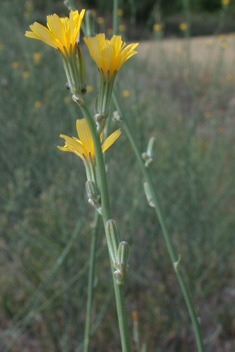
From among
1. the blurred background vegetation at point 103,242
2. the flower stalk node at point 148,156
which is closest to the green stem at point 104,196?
the flower stalk node at point 148,156

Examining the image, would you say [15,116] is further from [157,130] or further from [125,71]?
[157,130]

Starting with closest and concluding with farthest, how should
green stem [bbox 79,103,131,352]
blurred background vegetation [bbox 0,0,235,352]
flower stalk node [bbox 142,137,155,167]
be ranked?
green stem [bbox 79,103,131,352] < flower stalk node [bbox 142,137,155,167] < blurred background vegetation [bbox 0,0,235,352]

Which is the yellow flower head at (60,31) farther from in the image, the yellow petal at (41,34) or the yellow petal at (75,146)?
the yellow petal at (75,146)

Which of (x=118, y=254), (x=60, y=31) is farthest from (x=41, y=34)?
(x=118, y=254)

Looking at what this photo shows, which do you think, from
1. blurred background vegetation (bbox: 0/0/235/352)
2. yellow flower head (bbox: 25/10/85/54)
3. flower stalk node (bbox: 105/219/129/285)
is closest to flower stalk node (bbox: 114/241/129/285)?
flower stalk node (bbox: 105/219/129/285)

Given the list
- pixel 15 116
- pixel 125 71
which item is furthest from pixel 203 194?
pixel 15 116

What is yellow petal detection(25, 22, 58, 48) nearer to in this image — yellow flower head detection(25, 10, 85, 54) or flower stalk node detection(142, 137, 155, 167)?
yellow flower head detection(25, 10, 85, 54)
